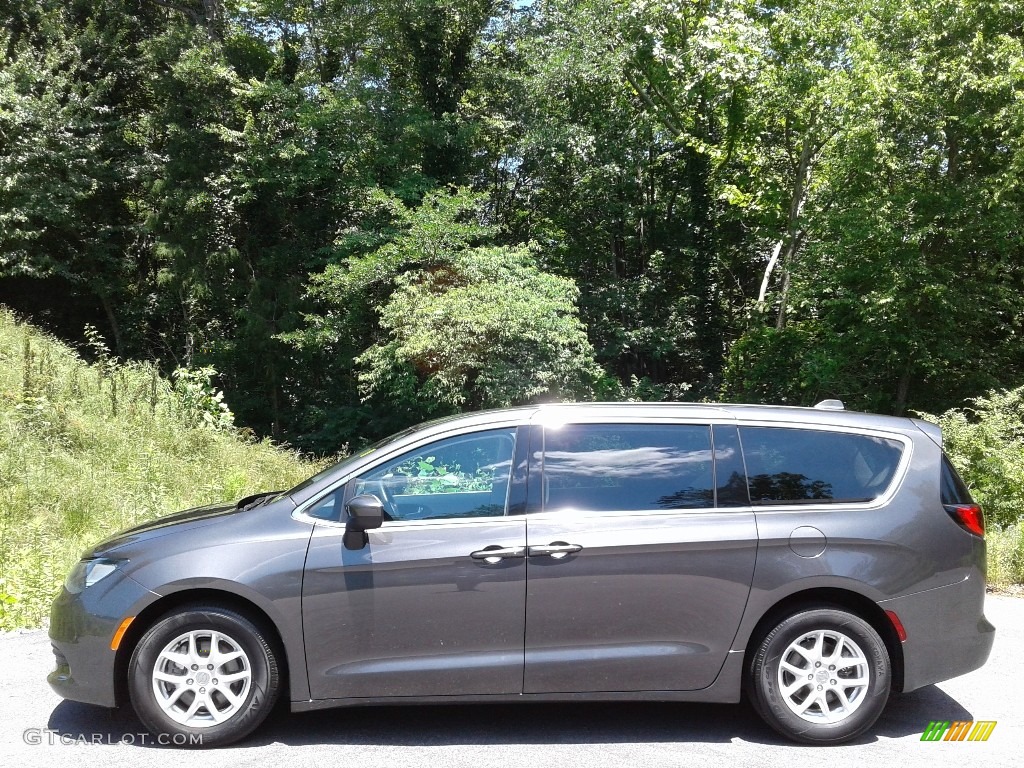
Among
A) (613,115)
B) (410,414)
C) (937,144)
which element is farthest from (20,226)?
(937,144)

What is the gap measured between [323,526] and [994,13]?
602 inches

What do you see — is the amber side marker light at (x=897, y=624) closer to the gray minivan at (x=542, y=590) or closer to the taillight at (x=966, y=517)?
the gray minivan at (x=542, y=590)

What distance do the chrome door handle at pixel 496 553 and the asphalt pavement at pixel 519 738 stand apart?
0.97 metres

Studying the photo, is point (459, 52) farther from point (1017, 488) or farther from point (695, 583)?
point (695, 583)

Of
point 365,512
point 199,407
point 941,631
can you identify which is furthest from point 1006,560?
point 199,407

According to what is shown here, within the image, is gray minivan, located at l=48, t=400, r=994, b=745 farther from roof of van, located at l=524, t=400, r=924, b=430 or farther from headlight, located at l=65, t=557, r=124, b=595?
roof of van, located at l=524, t=400, r=924, b=430

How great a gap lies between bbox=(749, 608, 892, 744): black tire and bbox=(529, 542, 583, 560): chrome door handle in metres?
1.15

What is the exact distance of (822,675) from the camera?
445 centimetres

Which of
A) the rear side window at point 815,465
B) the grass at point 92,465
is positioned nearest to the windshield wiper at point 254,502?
the grass at point 92,465

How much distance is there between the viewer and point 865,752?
4316 millimetres

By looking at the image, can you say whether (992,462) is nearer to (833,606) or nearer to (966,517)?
(966,517)

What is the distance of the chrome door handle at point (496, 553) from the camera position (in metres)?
4.37

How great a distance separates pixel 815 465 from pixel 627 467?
1085 millimetres

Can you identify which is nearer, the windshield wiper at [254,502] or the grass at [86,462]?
the windshield wiper at [254,502]
